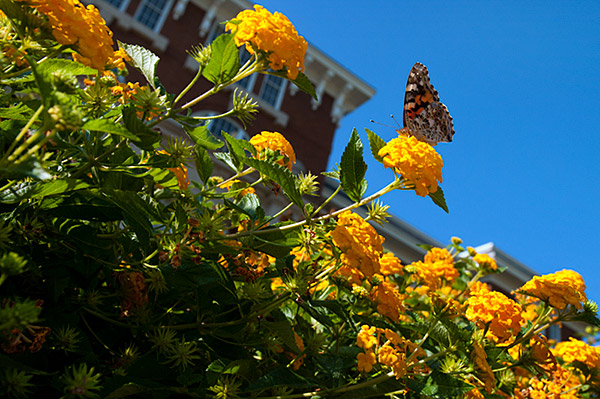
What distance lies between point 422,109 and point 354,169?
1.10 m

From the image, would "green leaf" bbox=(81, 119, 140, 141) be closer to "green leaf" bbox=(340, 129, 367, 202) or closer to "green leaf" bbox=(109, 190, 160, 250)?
"green leaf" bbox=(109, 190, 160, 250)

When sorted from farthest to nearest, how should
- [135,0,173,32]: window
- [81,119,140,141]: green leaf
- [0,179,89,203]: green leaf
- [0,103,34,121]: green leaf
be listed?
[135,0,173,32]: window
[0,103,34,121]: green leaf
[0,179,89,203]: green leaf
[81,119,140,141]: green leaf

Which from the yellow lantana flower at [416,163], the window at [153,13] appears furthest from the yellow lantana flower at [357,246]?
the window at [153,13]

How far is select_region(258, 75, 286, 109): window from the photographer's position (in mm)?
10461

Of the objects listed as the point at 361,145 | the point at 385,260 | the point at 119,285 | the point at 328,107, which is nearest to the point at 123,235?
the point at 119,285

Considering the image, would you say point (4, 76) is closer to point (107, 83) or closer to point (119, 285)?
point (107, 83)

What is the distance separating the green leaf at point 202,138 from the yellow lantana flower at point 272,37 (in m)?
0.27

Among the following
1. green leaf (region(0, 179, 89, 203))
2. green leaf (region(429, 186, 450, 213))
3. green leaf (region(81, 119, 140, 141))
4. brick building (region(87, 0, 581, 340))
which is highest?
brick building (region(87, 0, 581, 340))

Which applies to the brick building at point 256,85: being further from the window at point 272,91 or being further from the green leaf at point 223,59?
the green leaf at point 223,59

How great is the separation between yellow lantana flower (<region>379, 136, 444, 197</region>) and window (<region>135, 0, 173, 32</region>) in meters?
9.61

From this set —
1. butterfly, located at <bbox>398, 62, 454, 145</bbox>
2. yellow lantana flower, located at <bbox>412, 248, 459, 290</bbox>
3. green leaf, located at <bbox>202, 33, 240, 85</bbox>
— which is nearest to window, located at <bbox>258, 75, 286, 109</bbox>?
yellow lantana flower, located at <bbox>412, 248, 459, 290</bbox>

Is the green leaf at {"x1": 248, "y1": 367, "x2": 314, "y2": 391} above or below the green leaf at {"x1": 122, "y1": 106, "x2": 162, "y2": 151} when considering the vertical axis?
below

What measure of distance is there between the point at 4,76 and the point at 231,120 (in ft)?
28.6

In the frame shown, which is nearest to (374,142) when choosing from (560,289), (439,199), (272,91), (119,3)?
(439,199)
